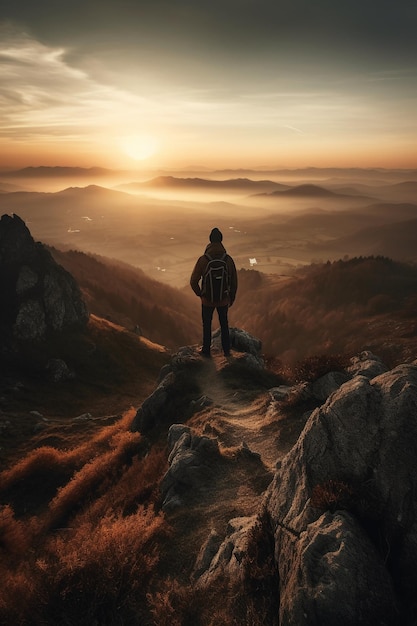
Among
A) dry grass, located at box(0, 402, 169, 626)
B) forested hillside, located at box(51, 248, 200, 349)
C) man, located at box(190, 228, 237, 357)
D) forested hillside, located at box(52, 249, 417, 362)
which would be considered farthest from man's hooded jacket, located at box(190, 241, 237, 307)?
forested hillside, located at box(52, 249, 417, 362)

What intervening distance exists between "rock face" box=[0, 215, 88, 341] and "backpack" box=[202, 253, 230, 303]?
147 ft

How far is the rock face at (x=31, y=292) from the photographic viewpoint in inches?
2153

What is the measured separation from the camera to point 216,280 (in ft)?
59.4

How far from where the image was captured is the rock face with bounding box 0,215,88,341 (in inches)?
2153

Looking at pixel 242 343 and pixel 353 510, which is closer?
pixel 353 510

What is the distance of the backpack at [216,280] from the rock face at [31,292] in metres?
44.7

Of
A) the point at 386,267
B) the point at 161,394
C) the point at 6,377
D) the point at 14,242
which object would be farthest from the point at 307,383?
the point at 386,267

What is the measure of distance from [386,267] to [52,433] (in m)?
200

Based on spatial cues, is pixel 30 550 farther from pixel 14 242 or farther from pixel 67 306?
pixel 14 242

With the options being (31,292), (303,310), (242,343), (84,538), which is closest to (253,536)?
(84,538)

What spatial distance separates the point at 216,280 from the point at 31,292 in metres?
49.3

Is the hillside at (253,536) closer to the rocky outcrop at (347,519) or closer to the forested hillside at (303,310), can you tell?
the rocky outcrop at (347,519)

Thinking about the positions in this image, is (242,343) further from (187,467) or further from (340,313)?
(340,313)

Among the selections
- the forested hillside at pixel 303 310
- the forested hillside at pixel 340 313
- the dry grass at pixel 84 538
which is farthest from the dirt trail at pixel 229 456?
the forested hillside at pixel 340 313
